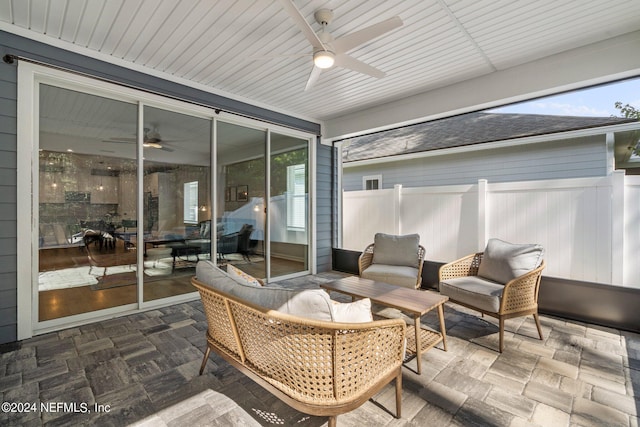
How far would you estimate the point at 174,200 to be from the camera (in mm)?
3826

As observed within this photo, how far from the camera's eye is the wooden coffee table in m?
2.30

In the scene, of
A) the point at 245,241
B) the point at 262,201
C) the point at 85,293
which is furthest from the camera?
the point at 262,201

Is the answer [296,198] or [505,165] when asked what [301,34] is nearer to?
[296,198]

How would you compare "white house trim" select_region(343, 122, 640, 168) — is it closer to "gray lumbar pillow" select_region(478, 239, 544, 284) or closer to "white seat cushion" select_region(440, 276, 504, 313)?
"gray lumbar pillow" select_region(478, 239, 544, 284)

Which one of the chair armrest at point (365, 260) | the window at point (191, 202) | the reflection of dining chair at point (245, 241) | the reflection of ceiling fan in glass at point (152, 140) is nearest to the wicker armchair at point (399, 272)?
the chair armrest at point (365, 260)

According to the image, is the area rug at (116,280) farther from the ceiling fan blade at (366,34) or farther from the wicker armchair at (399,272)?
the ceiling fan blade at (366,34)

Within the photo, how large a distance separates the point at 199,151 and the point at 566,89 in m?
4.60

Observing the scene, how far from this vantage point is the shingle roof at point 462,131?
395 centimetres

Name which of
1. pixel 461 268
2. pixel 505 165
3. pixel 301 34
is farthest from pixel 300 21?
pixel 505 165

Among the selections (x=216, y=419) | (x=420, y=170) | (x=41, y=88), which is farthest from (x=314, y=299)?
(x=420, y=170)

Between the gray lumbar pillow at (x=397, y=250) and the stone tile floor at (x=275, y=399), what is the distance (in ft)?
3.70

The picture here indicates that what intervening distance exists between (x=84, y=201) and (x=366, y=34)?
3378 mm

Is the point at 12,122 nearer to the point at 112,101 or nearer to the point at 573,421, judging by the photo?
the point at 112,101

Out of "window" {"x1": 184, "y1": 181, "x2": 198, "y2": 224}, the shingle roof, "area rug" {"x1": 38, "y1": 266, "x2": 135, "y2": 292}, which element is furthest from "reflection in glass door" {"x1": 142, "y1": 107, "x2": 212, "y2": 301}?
the shingle roof
